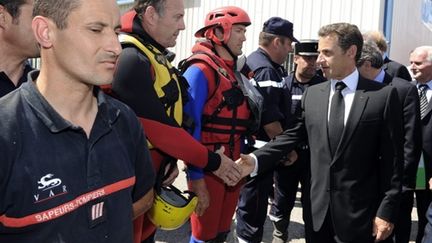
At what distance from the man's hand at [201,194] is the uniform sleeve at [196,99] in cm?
4

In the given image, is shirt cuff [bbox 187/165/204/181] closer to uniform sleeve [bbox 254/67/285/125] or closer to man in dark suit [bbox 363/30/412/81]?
uniform sleeve [bbox 254/67/285/125]

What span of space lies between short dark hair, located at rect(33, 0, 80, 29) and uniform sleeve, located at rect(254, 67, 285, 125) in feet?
10.2

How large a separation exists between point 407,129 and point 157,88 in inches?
89.4

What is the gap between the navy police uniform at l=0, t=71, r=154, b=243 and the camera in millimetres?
1288

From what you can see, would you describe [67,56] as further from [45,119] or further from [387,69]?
[387,69]

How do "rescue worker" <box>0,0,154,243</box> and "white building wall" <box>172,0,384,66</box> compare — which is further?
"white building wall" <box>172,0,384,66</box>

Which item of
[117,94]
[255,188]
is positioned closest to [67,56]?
[117,94]

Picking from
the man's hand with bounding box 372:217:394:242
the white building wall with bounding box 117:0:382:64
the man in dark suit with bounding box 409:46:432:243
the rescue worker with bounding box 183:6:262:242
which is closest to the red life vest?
the rescue worker with bounding box 183:6:262:242

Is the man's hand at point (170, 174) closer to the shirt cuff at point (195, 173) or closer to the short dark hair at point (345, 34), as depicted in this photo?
the shirt cuff at point (195, 173)

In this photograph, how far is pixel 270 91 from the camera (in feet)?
15.2

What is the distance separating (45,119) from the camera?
4.48 ft

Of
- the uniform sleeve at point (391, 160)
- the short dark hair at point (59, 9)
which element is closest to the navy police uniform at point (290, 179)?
the uniform sleeve at point (391, 160)

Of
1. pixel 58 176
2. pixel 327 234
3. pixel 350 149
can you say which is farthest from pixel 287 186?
pixel 58 176

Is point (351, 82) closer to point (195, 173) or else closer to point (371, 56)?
point (195, 173)
